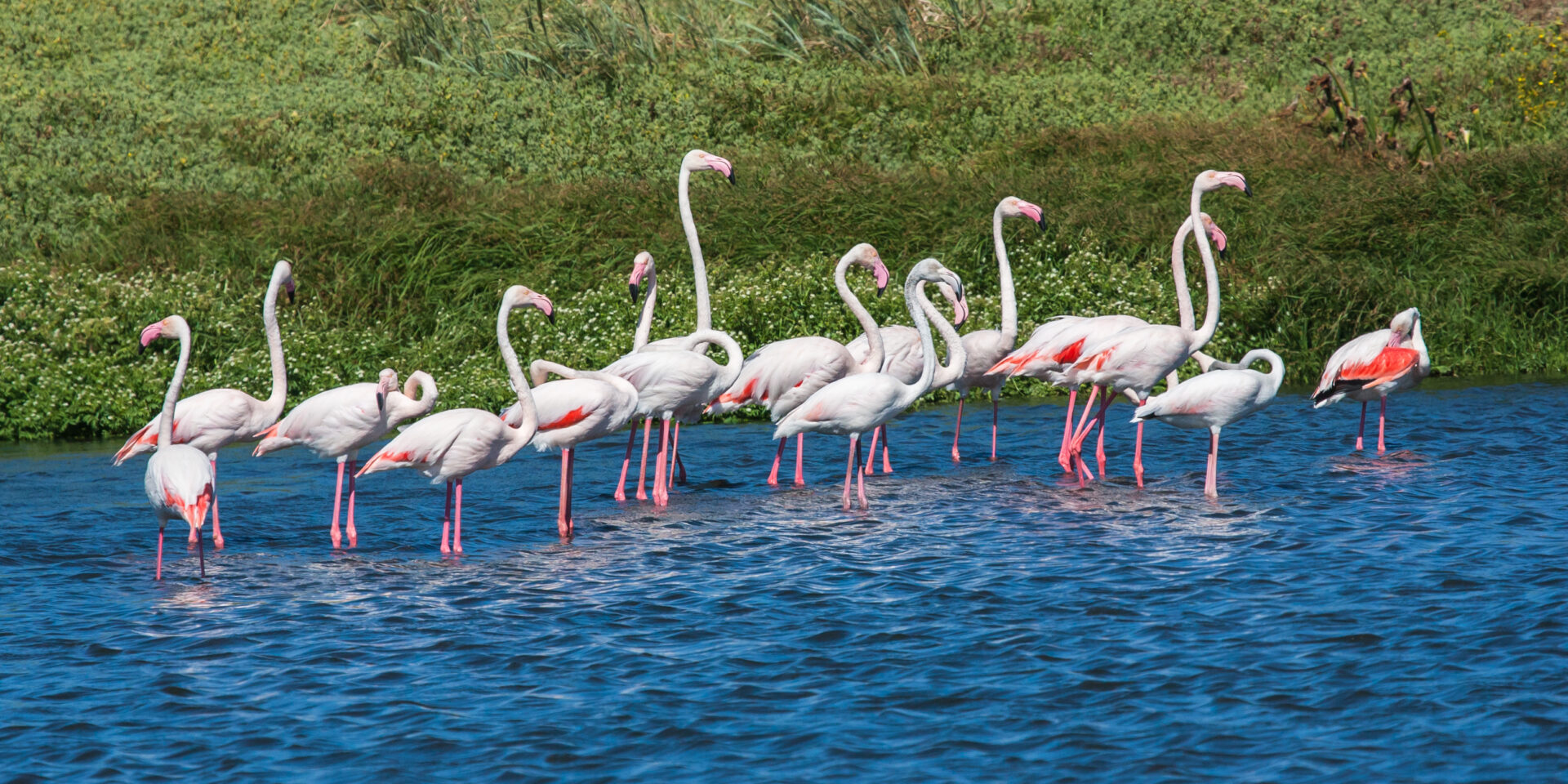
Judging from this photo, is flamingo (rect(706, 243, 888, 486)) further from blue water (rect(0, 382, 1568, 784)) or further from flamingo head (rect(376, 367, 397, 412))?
flamingo head (rect(376, 367, 397, 412))

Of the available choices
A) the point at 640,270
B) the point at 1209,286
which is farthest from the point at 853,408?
the point at 1209,286

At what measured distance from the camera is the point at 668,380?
373 inches

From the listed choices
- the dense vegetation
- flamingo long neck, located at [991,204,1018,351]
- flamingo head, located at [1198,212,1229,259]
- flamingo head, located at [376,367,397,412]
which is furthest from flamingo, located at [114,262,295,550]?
flamingo head, located at [1198,212,1229,259]

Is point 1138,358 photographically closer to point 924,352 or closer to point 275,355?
point 924,352

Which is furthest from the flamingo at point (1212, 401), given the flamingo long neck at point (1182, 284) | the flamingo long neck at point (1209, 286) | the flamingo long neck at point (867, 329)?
the flamingo long neck at point (867, 329)

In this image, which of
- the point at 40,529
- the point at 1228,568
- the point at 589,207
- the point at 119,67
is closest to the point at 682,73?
the point at 589,207

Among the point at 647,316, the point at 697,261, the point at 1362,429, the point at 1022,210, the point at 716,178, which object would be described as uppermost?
the point at 716,178

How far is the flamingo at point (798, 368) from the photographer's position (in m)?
10.2

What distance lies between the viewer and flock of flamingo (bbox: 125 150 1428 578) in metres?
8.23

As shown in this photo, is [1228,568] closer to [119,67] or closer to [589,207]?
[589,207]

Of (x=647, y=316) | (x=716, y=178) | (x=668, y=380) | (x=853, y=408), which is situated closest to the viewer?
(x=853, y=408)

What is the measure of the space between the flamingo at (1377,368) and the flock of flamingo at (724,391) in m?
0.01

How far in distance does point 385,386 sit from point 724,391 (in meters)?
2.46

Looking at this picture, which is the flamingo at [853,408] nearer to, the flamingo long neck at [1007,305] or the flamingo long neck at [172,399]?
the flamingo long neck at [1007,305]
